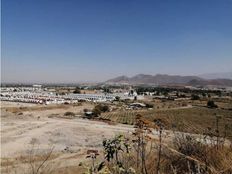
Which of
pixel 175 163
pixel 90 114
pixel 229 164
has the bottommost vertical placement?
pixel 90 114

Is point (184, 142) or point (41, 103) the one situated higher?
point (184, 142)

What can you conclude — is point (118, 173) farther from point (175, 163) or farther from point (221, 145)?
point (221, 145)

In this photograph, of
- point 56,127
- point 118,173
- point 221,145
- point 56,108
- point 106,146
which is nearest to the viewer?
point 118,173

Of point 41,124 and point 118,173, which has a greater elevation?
point 118,173

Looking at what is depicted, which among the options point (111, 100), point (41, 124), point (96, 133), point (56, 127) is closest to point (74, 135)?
point (96, 133)

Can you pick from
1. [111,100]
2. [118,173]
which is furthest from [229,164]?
[111,100]

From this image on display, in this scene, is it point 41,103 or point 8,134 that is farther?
point 41,103

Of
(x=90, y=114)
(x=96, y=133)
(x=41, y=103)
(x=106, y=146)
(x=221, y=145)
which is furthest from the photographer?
(x=41, y=103)

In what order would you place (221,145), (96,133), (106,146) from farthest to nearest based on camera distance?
1. (96,133)
2. (221,145)
3. (106,146)

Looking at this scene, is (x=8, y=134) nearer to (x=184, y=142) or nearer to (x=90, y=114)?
(x=90, y=114)
